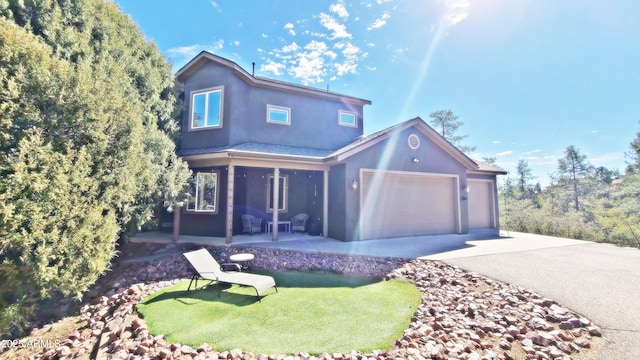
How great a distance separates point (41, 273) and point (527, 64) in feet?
66.6

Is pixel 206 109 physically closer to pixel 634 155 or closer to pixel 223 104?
pixel 223 104

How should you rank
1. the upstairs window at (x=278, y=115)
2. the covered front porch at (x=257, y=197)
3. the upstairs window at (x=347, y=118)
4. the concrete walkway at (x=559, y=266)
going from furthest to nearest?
the upstairs window at (x=347, y=118)
the upstairs window at (x=278, y=115)
the covered front porch at (x=257, y=197)
the concrete walkway at (x=559, y=266)

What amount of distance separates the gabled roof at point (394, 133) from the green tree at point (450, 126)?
2030 centimetres

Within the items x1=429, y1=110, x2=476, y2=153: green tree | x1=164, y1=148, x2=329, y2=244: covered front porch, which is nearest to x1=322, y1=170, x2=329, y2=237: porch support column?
x1=164, y1=148, x2=329, y2=244: covered front porch

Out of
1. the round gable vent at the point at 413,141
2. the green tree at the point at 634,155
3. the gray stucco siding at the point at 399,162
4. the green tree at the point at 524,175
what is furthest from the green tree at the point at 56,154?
the green tree at the point at 524,175

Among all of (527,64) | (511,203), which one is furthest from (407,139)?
(511,203)

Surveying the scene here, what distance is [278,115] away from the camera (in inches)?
484

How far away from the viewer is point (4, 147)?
3814 millimetres

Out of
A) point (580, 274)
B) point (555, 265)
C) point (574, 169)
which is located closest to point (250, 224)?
point (555, 265)

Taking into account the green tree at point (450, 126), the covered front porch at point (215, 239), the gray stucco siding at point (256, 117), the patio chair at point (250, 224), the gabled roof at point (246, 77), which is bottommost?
the covered front porch at point (215, 239)

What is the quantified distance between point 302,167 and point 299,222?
10.0 ft

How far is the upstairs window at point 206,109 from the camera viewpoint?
37.5 ft

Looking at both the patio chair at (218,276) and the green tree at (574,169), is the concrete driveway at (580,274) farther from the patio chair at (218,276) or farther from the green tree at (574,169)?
the green tree at (574,169)

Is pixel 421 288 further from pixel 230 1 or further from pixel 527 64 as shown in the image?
pixel 527 64
